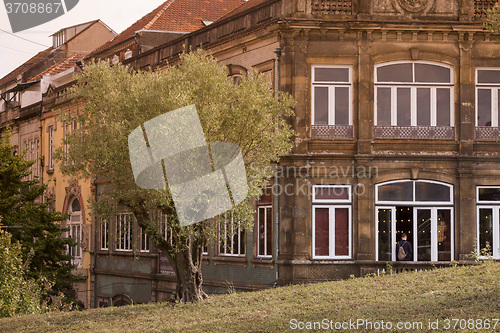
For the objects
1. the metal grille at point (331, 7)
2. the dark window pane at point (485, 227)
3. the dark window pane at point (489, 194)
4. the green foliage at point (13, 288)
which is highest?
the metal grille at point (331, 7)

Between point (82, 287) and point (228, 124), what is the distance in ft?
75.9

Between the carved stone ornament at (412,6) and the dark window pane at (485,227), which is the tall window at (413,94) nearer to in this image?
the carved stone ornament at (412,6)

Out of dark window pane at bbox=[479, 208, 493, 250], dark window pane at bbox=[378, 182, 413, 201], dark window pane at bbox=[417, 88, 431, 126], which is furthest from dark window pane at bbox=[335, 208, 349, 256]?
dark window pane at bbox=[479, 208, 493, 250]

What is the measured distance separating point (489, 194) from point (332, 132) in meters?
5.56

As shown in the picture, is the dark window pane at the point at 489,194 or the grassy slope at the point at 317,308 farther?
the dark window pane at the point at 489,194

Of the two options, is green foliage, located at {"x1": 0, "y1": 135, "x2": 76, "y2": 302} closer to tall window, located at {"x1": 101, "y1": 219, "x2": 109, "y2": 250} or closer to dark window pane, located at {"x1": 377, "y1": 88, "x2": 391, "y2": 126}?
tall window, located at {"x1": 101, "y1": 219, "x2": 109, "y2": 250}

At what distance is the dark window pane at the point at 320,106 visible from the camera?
2928 cm

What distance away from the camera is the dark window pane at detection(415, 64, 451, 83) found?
29.5 metres

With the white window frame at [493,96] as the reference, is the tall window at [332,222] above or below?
below

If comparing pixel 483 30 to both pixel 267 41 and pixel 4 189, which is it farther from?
pixel 4 189

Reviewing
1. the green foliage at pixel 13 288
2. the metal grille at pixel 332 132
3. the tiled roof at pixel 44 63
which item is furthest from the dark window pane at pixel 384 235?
the tiled roof at pixel 44 63

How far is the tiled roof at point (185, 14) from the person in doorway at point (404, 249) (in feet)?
56.8

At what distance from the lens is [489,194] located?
2944cm

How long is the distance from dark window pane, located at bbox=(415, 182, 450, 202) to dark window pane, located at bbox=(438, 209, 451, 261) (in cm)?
43
